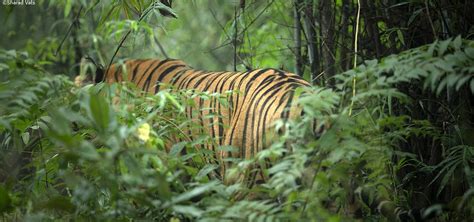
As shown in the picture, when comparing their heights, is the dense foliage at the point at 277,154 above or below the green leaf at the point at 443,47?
below

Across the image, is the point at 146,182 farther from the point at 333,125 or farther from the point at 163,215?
the point at 333,125

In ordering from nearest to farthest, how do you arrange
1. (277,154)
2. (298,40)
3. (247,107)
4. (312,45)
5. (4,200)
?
(277,154) → (4,200) → (247,107) → (312,45) → (298,40)

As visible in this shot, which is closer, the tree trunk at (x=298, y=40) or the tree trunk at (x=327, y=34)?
the tree trunk at (x=327, y=34)

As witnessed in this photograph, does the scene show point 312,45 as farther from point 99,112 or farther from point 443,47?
point 99,112

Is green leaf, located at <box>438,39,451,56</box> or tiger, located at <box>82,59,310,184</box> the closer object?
green leaf, located at <box>438,39,451,56</box>

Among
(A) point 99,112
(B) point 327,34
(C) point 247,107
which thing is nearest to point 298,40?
(B) point 327,34

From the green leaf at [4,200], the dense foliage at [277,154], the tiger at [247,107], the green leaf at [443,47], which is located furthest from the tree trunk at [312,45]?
the green leaf at [4,200]

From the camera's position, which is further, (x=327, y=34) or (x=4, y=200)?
(x=327, y=34)

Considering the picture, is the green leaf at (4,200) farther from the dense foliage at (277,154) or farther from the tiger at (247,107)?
the tiger at (247,107)

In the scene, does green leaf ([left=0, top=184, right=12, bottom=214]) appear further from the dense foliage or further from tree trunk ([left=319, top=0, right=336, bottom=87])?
tree trunk ([left=319, top=0, right=336, bottom=87])

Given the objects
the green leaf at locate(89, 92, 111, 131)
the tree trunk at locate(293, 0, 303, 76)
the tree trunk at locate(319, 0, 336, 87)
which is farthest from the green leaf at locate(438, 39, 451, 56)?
the tree trunk at locate(293, 0, 303, 76)

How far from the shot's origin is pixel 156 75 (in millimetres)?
4531

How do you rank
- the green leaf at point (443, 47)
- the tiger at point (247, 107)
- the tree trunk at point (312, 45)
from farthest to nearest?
the tree trunk at point (312, 45) → the tiger at point (247, 107) → the green leaf at point (443, 47)

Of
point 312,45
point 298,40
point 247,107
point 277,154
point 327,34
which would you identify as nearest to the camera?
point 277,154
